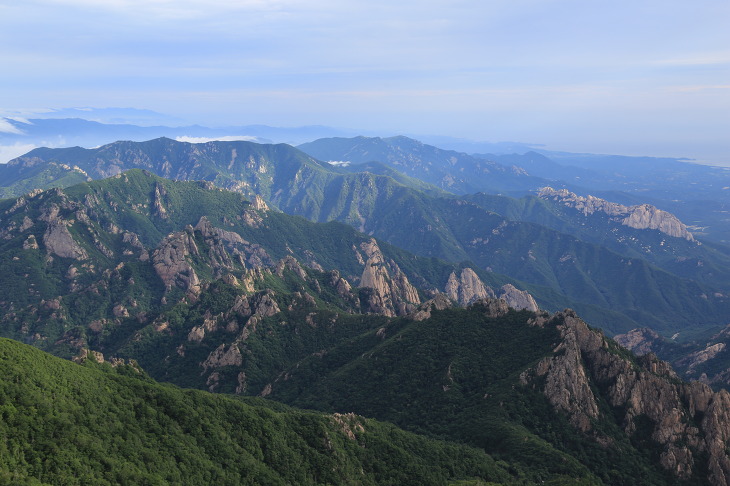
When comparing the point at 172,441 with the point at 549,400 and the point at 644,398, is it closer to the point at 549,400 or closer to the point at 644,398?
the point at 549,400

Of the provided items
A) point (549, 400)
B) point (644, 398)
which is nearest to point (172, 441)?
point (549, 400)

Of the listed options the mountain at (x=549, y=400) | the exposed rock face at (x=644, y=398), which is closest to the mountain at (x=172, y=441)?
the mountain at (x=549, y=400)

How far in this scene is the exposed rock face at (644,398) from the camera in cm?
14262

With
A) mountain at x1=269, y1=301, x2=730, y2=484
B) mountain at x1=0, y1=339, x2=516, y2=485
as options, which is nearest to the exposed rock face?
mountain at x1=269, y1=301, x2=730, y2=484

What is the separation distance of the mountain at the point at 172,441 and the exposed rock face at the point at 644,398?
125 feet

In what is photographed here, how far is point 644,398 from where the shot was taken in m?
156

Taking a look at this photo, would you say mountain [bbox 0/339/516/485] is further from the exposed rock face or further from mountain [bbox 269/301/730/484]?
the exposed rock face

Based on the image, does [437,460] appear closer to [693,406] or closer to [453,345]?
[453,345]

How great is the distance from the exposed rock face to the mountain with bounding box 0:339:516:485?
3803 centimetres

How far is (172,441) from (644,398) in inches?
5204

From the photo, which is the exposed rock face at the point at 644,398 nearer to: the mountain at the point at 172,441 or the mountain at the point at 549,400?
the mountain at the point at 549,400

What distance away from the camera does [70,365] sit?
11488 cm

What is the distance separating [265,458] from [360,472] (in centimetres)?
A: 2337

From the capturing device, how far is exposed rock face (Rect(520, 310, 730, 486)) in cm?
14262
